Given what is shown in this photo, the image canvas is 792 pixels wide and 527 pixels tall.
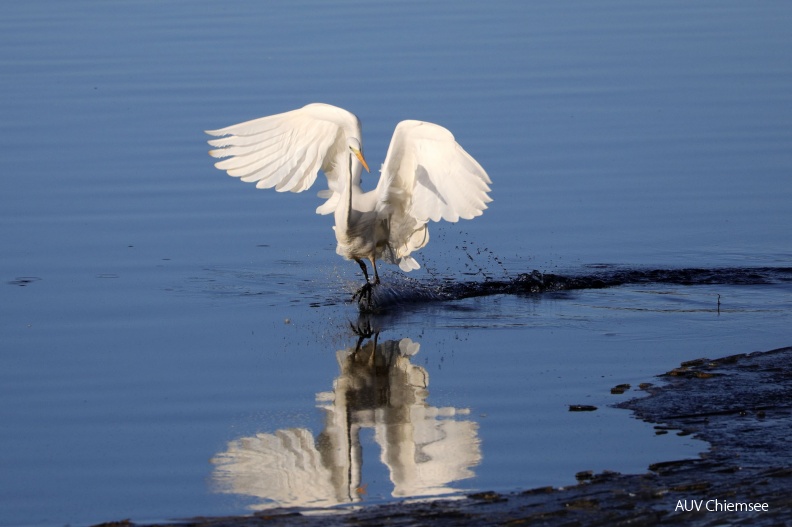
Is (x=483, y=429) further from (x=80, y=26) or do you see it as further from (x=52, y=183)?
(x=80, y=26)

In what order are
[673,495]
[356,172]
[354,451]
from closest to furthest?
[673,495], [354,451], [356,172]

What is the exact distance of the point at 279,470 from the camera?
633 centimetres

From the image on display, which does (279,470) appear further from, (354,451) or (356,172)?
(356,172)

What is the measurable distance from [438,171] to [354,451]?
2.95 metres

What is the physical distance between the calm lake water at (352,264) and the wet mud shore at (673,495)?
0.67 feet

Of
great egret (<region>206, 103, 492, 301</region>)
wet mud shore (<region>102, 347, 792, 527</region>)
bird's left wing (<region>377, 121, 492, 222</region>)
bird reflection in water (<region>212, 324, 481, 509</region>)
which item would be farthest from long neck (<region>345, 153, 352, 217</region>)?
wet mud shore (<region>102, 347, 792, 527</region>)

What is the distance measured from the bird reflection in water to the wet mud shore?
12.4 inches

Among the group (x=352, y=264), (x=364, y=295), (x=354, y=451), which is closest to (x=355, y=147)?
(x=364, y=295)

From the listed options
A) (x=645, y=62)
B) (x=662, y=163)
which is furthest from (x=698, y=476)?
(x=645, y=62)

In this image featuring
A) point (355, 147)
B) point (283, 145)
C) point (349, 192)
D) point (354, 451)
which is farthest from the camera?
point (283, 145)

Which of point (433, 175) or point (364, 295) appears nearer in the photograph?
point (433, 175)

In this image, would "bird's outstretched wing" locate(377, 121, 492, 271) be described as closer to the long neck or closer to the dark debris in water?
the long neck

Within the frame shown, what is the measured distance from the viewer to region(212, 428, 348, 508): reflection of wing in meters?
5.98

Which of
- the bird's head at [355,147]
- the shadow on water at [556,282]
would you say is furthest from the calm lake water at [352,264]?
the bird's head at [355,147]
